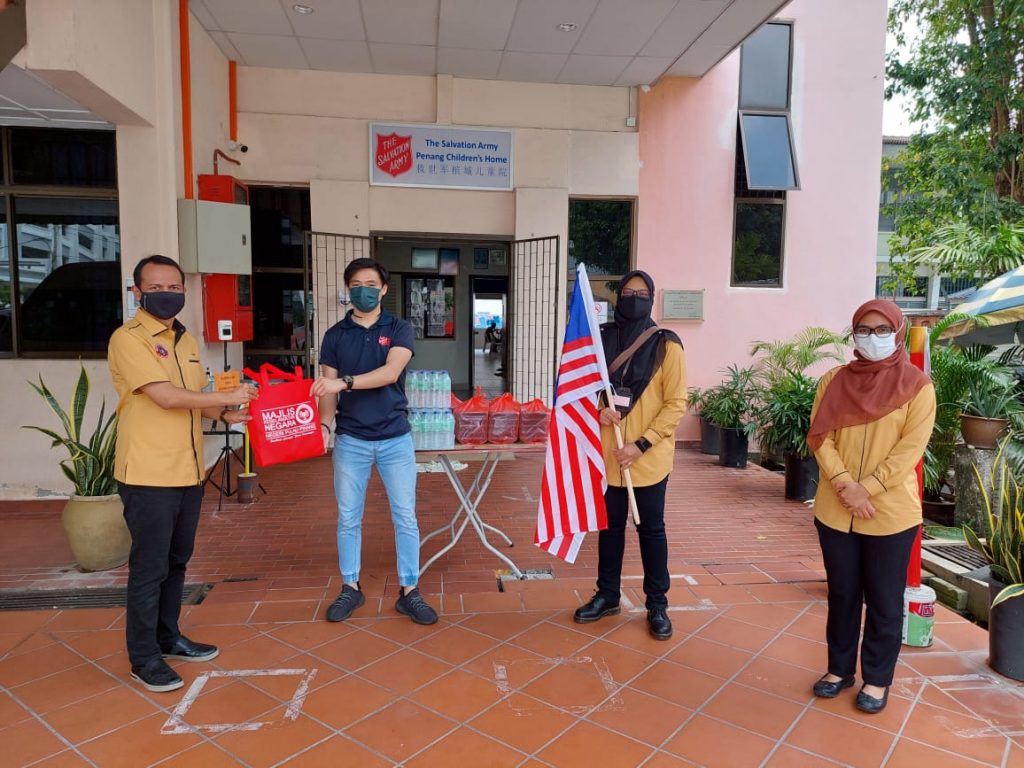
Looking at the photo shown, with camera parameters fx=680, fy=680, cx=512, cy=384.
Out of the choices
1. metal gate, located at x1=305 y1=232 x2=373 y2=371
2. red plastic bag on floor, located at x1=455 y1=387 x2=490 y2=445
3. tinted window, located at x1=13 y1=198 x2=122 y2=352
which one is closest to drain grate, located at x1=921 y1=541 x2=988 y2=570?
red plastic bag on floor, located at x1=455 y1=387 x2=490 y2=445

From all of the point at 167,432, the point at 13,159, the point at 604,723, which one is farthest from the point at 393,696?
the point at 13,159

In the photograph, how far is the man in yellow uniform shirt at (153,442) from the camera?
278 cm

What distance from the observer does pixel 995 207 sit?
9.84m

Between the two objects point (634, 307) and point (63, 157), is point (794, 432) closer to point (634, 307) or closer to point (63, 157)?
point (634, 307)

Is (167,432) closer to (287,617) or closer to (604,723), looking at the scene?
(287,617)

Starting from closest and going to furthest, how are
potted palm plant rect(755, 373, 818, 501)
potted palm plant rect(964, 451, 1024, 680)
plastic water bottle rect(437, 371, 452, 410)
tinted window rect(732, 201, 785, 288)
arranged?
potted palm plant rect(964, 451, 1024, 680) < plastic water bottle rect(437, 371, 452, 410) < potted palm plant rect(755, 373, 818, 501) < tinted window rect(732, 201, 785, 288)

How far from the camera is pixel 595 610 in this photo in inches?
140

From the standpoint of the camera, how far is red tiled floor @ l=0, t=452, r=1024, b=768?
251cm

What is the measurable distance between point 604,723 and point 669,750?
0.27 metres

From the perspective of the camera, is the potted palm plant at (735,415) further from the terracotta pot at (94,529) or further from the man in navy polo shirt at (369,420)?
the terracotta pot at (94,529)

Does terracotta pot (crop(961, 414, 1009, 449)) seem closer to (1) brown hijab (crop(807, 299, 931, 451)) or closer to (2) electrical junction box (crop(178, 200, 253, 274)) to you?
(1) brown hijab (crop(807, 299, 931, 451))

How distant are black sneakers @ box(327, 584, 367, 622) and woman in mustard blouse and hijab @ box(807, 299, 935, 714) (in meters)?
2.25

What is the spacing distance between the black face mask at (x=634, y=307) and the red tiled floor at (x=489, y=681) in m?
1.60

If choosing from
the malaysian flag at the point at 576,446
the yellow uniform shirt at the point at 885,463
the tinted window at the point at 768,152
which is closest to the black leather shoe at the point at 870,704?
the yellow uniform shirt at the point at 885,463
